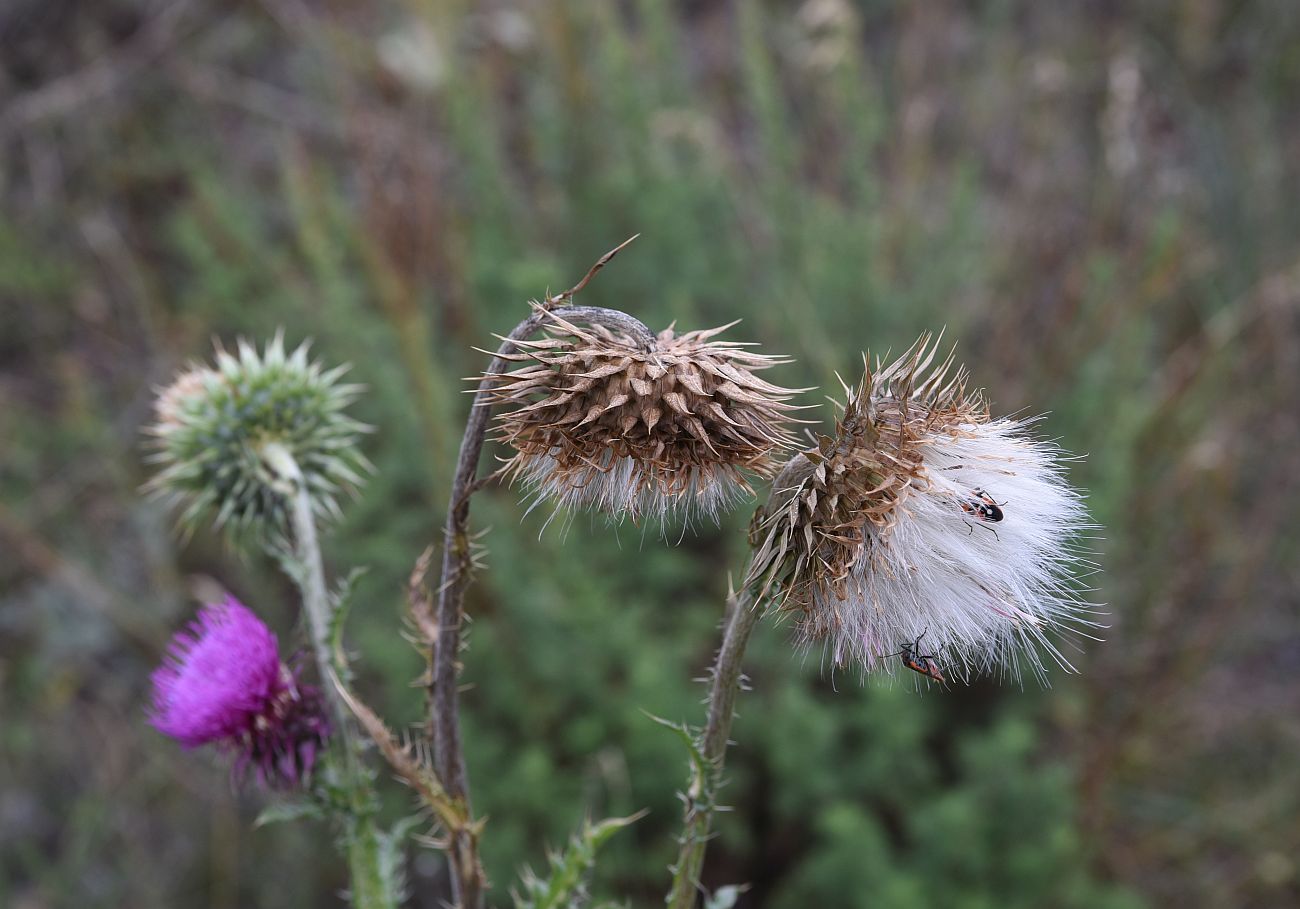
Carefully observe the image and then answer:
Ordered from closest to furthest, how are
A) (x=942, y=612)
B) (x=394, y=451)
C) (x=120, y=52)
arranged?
(x=942, y=612)
(x=394, y=451)
(x=120, y=52)

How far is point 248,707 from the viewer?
6.36ft

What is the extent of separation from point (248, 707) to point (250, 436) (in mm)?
684

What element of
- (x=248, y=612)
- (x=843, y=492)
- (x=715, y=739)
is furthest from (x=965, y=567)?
(x=248, y=612)

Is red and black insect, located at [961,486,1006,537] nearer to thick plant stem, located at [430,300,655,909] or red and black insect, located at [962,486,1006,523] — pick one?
red and black insect, located at [962,486,1006,523]

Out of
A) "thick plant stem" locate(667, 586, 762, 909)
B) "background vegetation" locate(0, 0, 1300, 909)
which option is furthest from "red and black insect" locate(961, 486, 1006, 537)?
"background vegetation" locate(0, 0, 1300, 909)

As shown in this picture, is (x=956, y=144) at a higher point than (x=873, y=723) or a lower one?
higher

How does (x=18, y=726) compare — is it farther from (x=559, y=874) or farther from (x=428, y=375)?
(x=559, y=874)

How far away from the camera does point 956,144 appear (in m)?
7.30

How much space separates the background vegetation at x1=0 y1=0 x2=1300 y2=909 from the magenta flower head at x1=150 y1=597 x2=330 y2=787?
1318mm

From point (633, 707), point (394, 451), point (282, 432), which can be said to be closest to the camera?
point (282, 432)

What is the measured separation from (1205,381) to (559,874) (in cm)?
436

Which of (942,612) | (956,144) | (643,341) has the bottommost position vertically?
(942,612)

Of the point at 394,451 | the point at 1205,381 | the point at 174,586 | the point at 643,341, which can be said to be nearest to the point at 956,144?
the point at 1205,381

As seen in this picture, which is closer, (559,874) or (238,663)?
(559,874)
